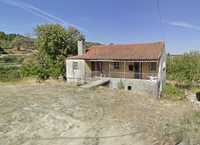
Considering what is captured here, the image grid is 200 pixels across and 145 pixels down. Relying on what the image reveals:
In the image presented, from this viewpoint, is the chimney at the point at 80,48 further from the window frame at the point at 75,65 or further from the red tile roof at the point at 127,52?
the window frame at the point at 75,65

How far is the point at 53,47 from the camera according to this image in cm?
2573

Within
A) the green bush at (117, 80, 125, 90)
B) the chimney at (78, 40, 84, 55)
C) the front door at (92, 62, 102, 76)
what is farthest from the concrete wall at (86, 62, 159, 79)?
the chimney at (78, 40, 84, 55)

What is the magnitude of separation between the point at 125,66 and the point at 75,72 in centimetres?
650

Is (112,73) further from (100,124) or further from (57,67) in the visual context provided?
(100,124)

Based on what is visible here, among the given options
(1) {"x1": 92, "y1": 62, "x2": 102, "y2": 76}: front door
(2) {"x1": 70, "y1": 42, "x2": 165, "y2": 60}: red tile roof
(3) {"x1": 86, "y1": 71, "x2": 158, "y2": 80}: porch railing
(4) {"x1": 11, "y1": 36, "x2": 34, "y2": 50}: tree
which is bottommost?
(3) {"x1": 86, "y1": 71, "x2": 158, "y2": 80}: porch railing

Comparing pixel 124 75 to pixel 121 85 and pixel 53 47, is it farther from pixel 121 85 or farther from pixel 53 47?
pixel 53 47

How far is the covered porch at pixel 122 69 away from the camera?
21.0 meters

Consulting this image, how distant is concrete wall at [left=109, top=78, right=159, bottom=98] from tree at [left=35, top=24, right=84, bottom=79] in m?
8.91

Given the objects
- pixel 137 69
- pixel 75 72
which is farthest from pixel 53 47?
pixel 137 69

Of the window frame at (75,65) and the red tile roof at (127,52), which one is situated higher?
the red tile roof at (127,52)

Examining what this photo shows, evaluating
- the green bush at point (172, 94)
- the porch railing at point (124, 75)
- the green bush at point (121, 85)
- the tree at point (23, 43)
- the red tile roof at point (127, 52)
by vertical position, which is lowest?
the green bush at point (172, 94)

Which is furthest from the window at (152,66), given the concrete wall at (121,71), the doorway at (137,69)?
the doorway at (137,69)

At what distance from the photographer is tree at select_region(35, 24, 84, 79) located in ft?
83.6

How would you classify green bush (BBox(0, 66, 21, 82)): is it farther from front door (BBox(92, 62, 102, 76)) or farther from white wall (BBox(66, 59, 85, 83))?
front door (BBox(92, 62, 102, 76))
